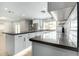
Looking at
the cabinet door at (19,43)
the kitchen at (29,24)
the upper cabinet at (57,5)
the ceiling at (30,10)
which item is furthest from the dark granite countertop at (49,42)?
the upper cabinet at (57,5)

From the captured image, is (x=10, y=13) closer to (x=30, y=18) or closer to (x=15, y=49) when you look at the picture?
(x=30, y=18)

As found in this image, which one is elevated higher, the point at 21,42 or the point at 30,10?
the point at 30,10

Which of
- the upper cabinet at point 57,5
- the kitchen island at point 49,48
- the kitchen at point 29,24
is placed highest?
the upper cabinet at point 57,5

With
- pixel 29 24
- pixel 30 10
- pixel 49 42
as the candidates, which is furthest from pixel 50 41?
pixel 30 10

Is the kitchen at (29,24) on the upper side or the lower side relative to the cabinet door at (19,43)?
upper

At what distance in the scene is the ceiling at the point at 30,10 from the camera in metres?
1.55

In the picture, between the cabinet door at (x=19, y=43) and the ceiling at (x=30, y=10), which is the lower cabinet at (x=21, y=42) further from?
the ceiling at (x=30, y=10)

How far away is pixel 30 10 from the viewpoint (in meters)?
1.58

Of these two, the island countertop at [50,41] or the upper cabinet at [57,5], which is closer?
the island countertop at [50,41]

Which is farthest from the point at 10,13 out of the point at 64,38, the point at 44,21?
the point at 64,38

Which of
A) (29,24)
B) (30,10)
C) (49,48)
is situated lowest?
(49,48)

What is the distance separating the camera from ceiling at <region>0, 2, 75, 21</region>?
5.09 ft

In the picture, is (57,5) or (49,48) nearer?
(49,48)

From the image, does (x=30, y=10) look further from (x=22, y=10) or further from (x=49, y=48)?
(x=49, y=48)
